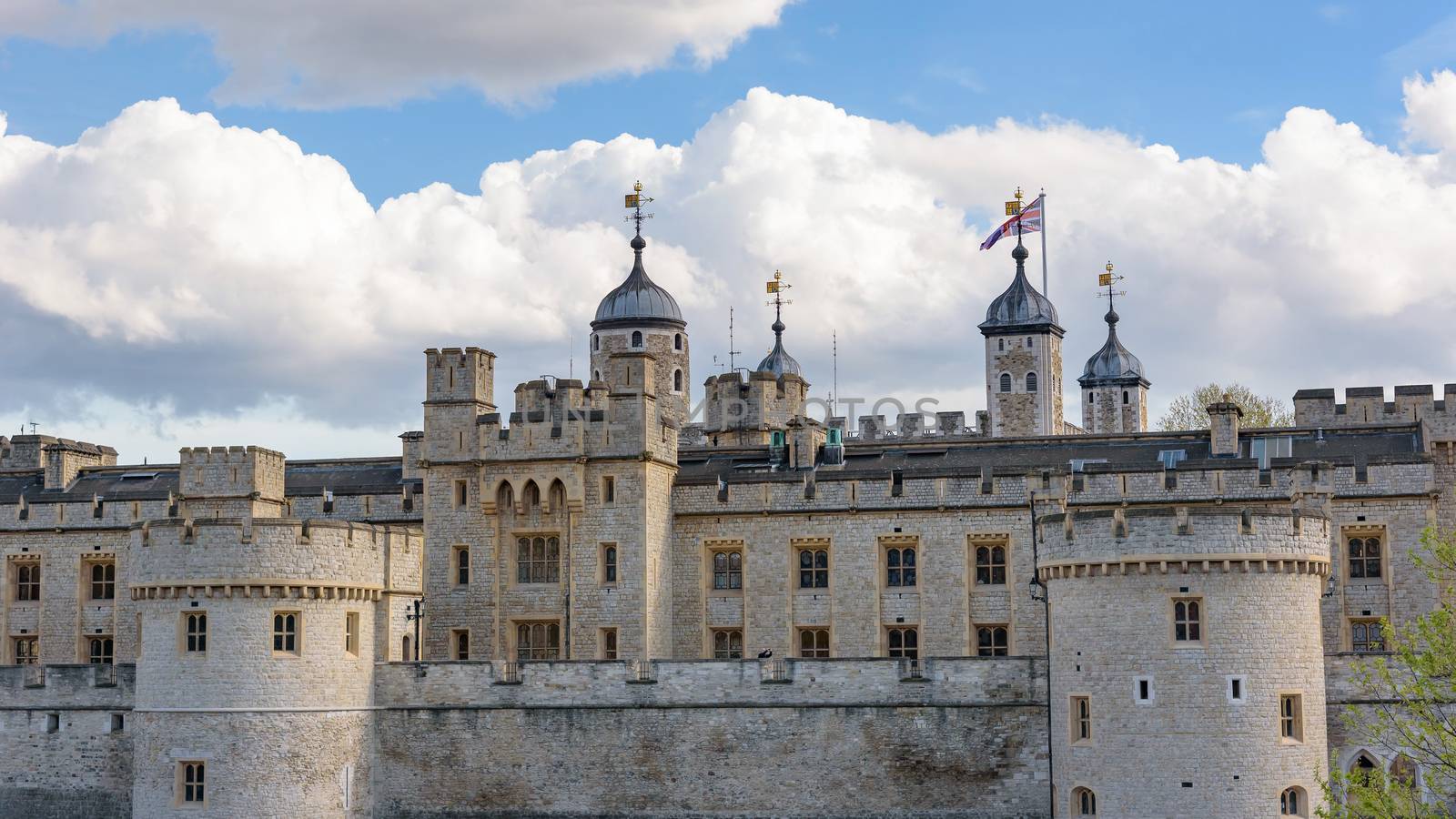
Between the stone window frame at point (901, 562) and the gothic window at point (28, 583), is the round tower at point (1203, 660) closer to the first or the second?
the stone window frame at point (901, 562)

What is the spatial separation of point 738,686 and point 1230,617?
12.1 meters

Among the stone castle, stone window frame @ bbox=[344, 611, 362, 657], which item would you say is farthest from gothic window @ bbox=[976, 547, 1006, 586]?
stone window frame @ bbox=[344, 611, 362, 657]

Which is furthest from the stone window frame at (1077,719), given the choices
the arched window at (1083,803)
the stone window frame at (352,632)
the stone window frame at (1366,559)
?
the stone window frame at (352,632)

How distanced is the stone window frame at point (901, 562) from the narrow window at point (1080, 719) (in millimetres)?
11093

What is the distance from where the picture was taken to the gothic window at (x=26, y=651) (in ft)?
200

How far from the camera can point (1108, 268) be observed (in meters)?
105

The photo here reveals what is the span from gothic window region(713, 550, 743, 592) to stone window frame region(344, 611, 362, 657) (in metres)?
11.3

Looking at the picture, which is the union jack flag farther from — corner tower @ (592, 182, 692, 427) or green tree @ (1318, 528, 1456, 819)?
green tree @ (1318, 528, 1456, 819)

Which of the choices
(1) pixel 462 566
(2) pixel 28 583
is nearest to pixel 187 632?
(1) pixel 462 566

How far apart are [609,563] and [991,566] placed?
34.6 ft

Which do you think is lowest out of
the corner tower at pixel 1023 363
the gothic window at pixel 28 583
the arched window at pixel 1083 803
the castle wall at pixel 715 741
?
the arched window at pixel 1083 803

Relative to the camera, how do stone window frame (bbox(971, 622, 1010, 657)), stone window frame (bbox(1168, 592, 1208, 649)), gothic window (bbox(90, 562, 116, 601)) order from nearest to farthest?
stone window frame (bbox(1168, 592, 1208, 649))
stone window frame (bbox(971, 622, 1010, 657))
gothic window (bbox(90, 562, 116, 601))

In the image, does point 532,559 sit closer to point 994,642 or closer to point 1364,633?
point 994,642

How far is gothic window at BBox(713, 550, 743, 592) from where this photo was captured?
5594 cm
